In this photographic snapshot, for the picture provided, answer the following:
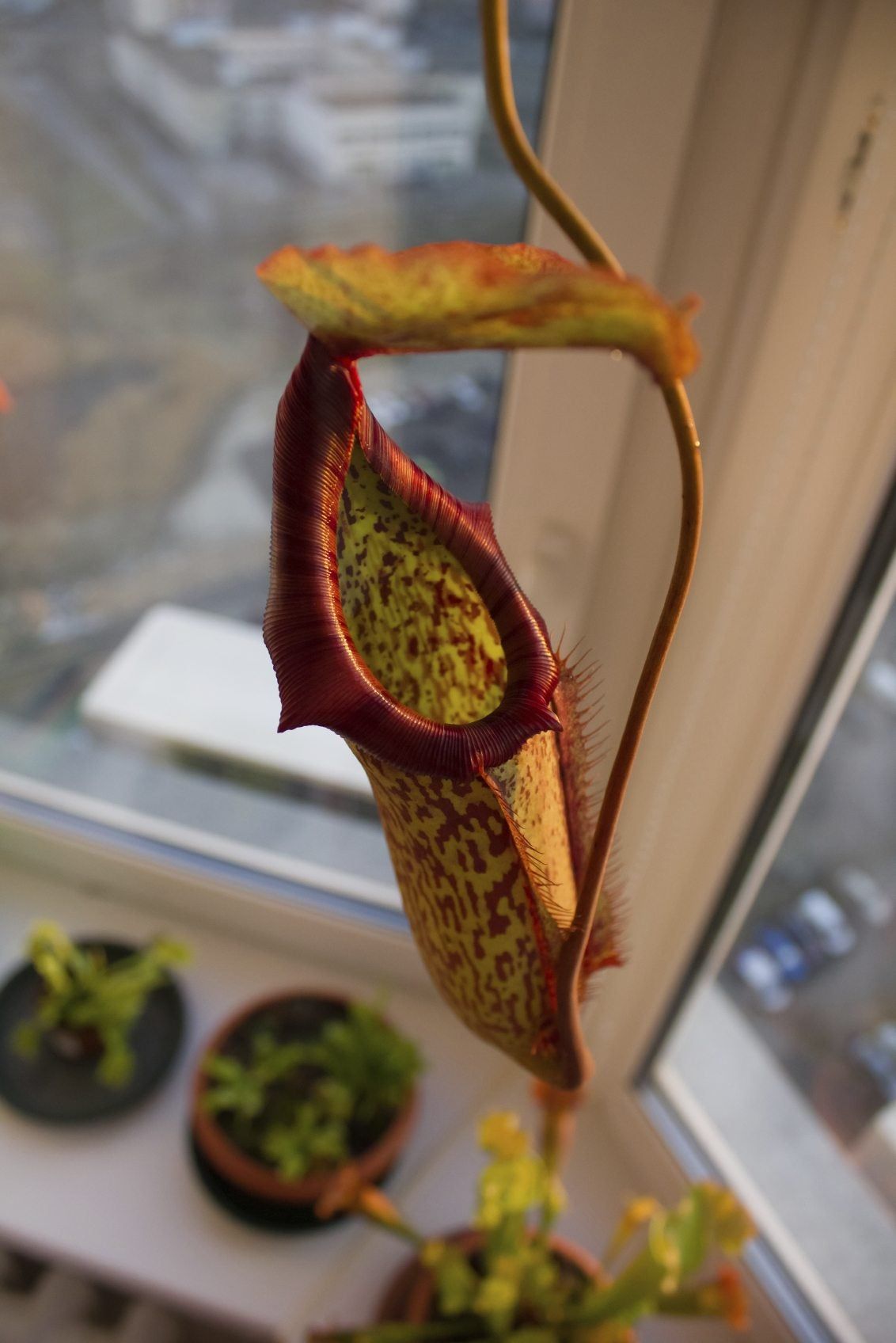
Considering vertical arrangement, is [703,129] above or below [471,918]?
above

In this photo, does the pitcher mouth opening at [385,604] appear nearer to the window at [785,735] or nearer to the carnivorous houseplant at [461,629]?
the carnivorous houseplant at [461,629]

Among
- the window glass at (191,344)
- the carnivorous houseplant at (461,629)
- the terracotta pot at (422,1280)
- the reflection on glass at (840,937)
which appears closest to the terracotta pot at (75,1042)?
the window glass at (191,344)

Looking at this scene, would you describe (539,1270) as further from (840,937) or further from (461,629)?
(461,629)

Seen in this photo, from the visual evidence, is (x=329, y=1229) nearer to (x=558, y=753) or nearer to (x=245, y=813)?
(x=245, y=813)

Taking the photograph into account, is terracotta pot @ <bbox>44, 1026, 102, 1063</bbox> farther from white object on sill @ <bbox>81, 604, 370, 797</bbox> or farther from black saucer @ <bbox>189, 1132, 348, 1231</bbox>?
white object on sill @ <bbox>81, 604, 370, 797</bbox>

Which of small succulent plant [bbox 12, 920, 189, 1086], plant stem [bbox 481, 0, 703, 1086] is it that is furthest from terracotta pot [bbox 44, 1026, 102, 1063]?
plant stem [bbox 481, 0, 703, 1086]

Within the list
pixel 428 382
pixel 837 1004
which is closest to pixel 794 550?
pixel 428 382

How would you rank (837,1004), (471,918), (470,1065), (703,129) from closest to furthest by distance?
(471,918)
(703,129)
(837,1004)
(470,1065)
